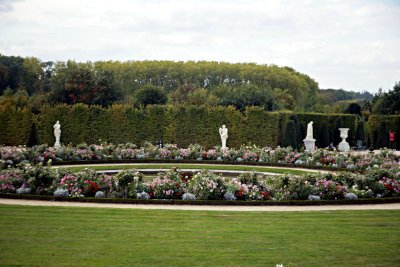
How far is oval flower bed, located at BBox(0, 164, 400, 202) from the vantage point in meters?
13.6

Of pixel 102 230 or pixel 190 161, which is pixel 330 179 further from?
pixel 190 161

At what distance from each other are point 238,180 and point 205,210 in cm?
305

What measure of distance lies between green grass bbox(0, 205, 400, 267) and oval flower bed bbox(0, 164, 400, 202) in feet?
6.71

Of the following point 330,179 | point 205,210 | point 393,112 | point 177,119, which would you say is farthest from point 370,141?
point 205,210

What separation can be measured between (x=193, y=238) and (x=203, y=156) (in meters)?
17.6

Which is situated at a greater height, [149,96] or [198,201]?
[149,96]

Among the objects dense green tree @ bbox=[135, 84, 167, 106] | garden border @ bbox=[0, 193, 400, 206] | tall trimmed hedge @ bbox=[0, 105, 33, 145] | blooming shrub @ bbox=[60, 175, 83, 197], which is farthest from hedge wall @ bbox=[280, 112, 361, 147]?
blooming shrub @ bbox=[60, 175, 83, 197]

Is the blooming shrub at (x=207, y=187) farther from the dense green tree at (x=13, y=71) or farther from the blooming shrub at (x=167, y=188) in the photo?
the dense green tree at (x=13, y=71)

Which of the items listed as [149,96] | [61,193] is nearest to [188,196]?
[61,193]

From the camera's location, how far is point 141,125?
34781 mm

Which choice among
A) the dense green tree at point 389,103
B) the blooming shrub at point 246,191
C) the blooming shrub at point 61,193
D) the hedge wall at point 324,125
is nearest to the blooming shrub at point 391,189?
the blooming shrub at point 246,191

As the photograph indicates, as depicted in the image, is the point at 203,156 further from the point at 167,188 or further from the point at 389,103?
the point at 389,103

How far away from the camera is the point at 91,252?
26.0 feet

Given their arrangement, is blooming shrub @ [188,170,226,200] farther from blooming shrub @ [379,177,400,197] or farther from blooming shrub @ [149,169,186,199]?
blooming shrub @ [379,177,400,197]
